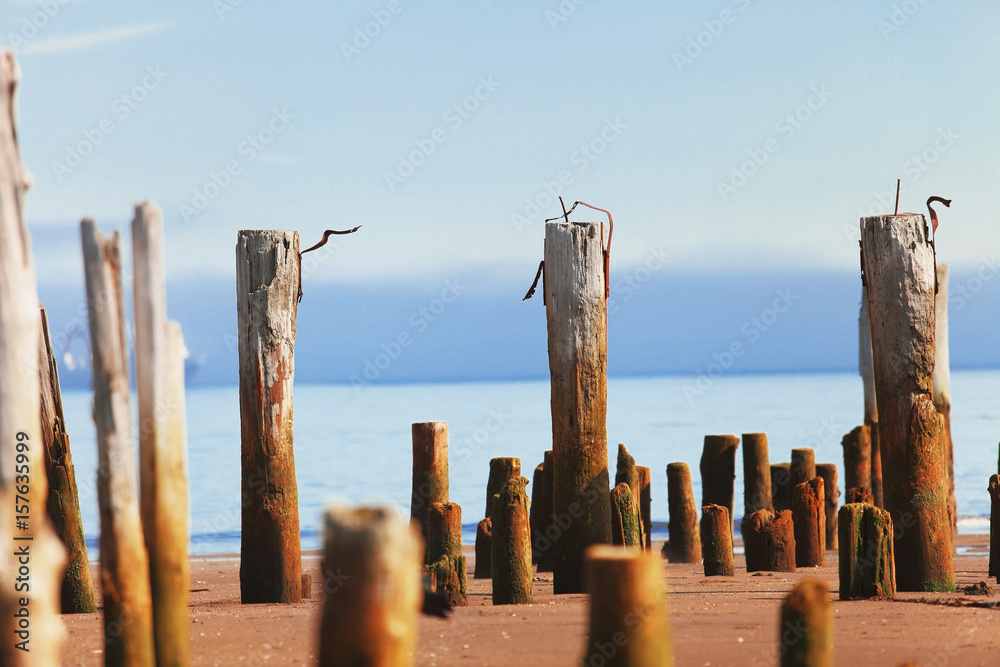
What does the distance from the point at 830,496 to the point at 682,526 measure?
2.46 metres

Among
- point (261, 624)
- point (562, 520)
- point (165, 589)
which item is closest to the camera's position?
point (165, 589)

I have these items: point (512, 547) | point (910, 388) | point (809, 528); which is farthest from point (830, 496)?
point (512, 547)

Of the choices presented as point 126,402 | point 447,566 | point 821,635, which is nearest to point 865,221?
point 447,566

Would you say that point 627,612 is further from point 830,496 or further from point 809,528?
point 830,496

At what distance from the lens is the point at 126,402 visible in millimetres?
4688

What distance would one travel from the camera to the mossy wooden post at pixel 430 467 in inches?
419

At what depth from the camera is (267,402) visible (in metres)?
8.12

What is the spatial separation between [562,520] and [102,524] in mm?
4421

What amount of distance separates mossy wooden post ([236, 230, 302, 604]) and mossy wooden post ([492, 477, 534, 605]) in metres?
1.54

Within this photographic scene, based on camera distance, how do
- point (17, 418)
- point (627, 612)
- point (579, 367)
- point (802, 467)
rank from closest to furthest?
1. point (627, 612)
2. point (17, 418)
3. point (579, 367)
4. point (802, 467)

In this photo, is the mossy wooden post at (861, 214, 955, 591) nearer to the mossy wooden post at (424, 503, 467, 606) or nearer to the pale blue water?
the mossy wooden post at (424, 503, 467, 606)

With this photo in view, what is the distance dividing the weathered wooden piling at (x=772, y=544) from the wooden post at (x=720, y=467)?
98.4 inches

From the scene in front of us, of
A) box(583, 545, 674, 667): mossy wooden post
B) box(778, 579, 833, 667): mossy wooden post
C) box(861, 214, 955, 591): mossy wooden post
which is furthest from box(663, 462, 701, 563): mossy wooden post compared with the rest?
box(583, 545, 674, 667): mossy wooden post

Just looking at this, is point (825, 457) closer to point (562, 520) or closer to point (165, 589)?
point (562, 520)
